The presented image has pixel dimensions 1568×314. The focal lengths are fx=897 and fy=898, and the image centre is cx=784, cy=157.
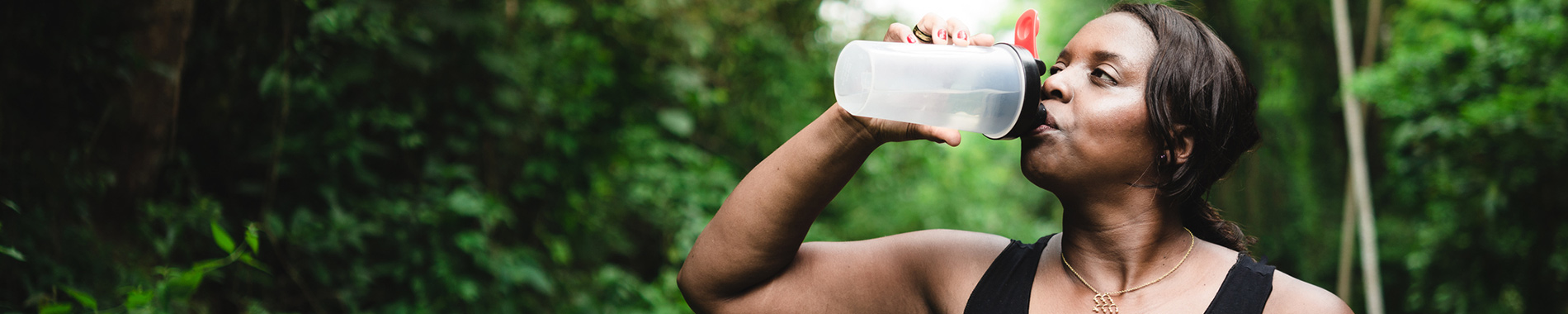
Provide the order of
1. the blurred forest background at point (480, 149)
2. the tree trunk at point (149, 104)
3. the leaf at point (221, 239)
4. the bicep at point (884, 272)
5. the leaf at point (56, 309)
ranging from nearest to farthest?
1. the bicep at point (884, 272)
2. the leaf at point (56, 309)
3. the leaf at point (221, 239)
4. the blurred forest background at point (480, 149)
5. the tree trunk at point (149, 104)

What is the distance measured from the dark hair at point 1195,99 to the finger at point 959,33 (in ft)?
0.73

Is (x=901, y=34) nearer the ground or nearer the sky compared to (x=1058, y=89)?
nearer the sky

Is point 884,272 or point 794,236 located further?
point 884,272

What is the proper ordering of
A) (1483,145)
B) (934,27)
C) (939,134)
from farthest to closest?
1. (1483,145)
2. (934,27)
3. (939,134)

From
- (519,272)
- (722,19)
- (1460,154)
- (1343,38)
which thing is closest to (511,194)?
(519,272)

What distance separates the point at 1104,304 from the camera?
1.14 meters

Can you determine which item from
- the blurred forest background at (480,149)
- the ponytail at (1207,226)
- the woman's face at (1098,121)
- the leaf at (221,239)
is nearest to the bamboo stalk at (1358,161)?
the blurred forest background at (480,149)

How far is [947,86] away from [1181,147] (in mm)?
301

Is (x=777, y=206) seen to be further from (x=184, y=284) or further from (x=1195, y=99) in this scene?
(x=184, y=284)

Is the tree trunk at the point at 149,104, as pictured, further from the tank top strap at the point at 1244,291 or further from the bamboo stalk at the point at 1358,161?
the bamboo stalk at the point at 1358,161

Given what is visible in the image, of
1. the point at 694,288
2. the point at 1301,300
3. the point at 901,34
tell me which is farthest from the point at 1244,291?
the point at 694,288

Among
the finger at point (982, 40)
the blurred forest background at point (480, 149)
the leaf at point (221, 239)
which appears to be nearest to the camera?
the finger at point (982, 40)

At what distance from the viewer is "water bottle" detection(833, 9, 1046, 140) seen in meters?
1.04

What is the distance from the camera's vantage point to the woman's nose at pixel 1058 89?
109 centimetres
